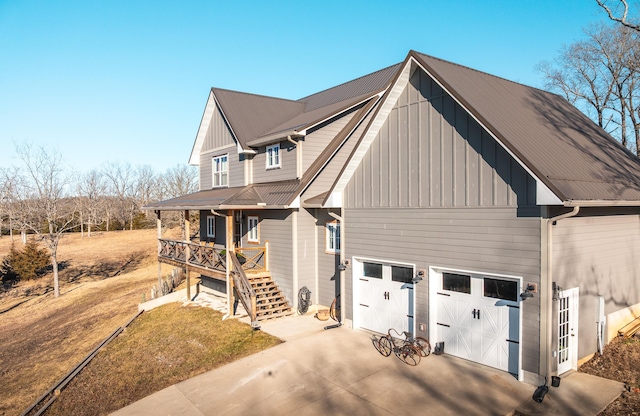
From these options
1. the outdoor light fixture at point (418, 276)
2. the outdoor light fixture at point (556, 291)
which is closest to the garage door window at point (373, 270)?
the outdoor light fixture at point (418, 276)

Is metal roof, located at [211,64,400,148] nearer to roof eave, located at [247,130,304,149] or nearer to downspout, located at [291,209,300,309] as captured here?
roof eave, located at [247,130,304,149]

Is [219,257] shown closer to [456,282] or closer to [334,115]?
[334,115]

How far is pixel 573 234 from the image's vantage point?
8.92 metres

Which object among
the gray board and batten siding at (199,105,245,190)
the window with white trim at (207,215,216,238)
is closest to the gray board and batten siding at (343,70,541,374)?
the gray board and batten siding at (199,105,245,190)

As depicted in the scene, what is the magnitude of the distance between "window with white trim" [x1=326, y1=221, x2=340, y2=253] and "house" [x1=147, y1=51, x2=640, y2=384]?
0.05 meters

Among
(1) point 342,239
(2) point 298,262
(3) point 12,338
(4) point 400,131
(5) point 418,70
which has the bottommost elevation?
(3) point 12,338

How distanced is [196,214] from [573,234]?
4358 centimetres

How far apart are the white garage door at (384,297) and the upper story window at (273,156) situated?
20.5 ft

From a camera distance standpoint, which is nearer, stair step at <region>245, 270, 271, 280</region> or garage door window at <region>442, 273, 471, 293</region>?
garage door window at <region>442, 273, 471, 293</region>

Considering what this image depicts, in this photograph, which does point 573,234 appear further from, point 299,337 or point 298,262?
point 298,262

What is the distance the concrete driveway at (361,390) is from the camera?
7.94m

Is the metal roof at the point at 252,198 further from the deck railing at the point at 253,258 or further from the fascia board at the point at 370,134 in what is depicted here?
the fascia board at the point at 370,134

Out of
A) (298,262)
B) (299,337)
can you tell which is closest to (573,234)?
(299,337)

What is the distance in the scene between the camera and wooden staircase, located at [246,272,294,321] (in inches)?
579
